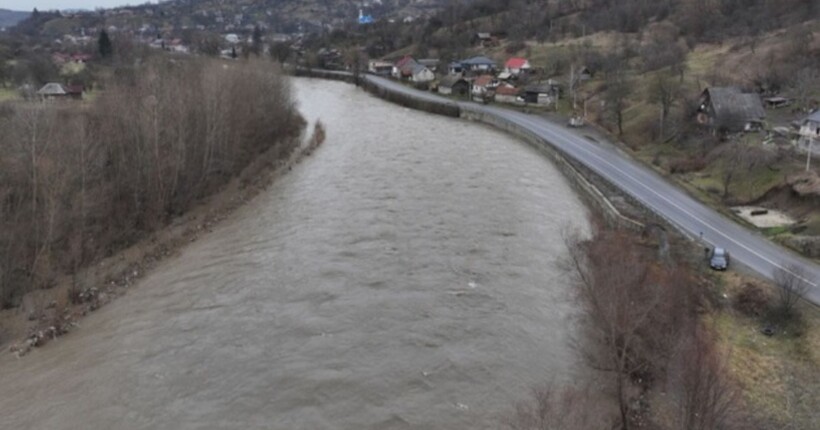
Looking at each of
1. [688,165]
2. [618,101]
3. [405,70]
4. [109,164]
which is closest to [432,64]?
[405,70]

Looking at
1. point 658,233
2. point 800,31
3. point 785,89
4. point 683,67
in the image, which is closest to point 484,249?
point 658,233

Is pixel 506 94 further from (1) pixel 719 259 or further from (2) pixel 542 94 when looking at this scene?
(1) pixel 719 259

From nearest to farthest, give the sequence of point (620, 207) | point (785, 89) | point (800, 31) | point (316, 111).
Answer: point (620, 207)
point (785, 89)
point (800, 31)
point (316, 111)

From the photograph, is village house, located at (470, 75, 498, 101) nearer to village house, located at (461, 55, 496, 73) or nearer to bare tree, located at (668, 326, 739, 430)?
village house, located at (461, 55, 496, 73)

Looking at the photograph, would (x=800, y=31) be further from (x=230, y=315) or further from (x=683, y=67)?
(x=230, y=315)

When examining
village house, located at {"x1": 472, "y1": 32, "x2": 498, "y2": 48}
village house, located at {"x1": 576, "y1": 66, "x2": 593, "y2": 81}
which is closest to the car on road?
village house, located at {"x1": 576, "y1": 66, "x2": 593, "y2": 81}

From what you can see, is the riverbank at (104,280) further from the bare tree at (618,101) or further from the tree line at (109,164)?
the bare tree at (618,101)

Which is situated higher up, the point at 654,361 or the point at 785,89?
the point at 785,89
